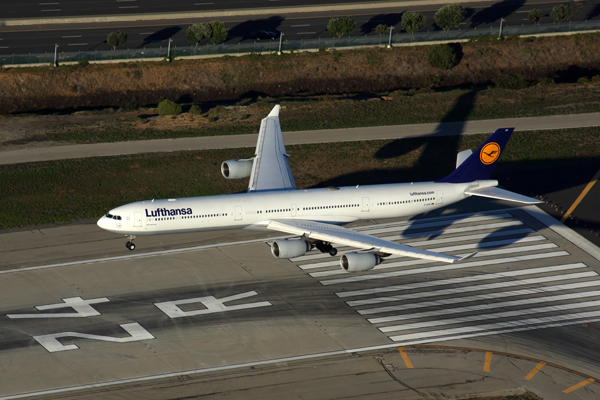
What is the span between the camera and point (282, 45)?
3885 inches

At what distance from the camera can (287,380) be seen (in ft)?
132

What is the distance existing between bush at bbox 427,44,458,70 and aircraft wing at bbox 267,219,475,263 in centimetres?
5478

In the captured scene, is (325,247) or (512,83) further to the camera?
(512,83)

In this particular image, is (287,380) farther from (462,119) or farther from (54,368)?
(462,119)

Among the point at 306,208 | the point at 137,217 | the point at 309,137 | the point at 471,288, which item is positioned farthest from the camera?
the point at 309,137

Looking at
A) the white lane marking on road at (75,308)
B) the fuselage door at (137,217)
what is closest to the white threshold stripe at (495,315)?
the fuselage door at (137,217)

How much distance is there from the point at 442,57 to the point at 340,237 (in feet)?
189

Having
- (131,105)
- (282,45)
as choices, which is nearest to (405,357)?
(131,105)

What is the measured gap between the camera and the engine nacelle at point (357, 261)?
47.6 meters

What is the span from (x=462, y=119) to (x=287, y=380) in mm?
51466

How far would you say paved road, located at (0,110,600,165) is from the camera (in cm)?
7100

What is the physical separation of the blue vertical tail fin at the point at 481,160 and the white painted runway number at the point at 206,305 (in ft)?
69.3

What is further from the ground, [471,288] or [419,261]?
[419,261]

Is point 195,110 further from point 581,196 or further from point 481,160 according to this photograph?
point 581,196
